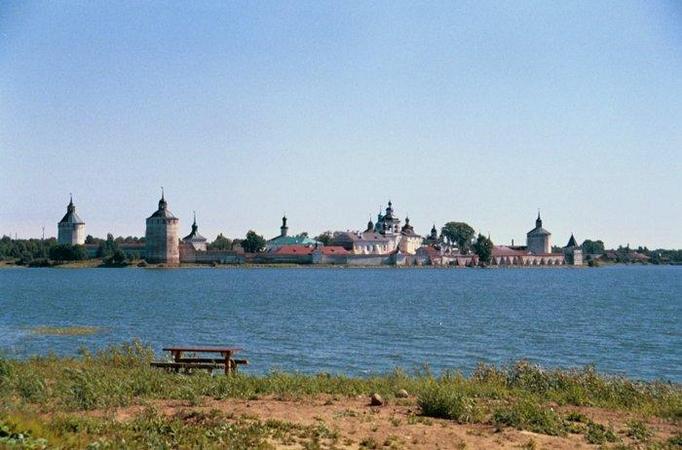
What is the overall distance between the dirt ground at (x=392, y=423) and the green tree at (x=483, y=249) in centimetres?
16951

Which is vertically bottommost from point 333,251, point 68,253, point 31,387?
point 31,387

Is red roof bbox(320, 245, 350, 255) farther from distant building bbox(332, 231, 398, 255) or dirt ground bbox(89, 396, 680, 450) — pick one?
dirt ground bbox(89, 396, 680, 450)

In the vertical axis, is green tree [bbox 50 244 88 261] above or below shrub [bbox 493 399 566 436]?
above

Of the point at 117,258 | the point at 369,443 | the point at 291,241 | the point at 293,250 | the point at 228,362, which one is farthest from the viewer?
the point at 291,241

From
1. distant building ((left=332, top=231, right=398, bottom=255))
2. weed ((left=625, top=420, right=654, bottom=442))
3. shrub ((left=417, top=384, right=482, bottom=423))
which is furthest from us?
distant building ((left=332, top=231, right=398, bottom=255))

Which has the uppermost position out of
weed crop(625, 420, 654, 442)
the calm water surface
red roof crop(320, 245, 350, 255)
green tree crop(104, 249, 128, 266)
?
red roof crop(320, 245, 350, 255)

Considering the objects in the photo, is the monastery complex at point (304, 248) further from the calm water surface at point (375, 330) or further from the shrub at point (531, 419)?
the shrub at point (531, 419)

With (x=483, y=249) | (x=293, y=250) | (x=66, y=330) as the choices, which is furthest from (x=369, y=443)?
(x=483, y=249)

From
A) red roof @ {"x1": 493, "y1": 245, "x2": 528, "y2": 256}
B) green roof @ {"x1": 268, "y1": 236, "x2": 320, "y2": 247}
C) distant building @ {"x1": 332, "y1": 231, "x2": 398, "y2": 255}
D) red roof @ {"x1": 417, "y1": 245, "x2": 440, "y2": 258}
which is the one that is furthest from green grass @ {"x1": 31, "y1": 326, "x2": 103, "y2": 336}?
red roof @ {"x1": 493, "y1": 245, "x2": 528, "y2": 256}

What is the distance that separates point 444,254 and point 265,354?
154660mm

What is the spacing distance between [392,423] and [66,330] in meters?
26.1

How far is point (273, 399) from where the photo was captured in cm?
1369

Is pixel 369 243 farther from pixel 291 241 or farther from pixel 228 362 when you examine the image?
pixel 228 362

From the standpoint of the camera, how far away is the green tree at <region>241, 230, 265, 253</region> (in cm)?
17325
